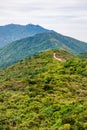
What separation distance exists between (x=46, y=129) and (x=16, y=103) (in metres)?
18.0

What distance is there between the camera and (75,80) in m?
90.4

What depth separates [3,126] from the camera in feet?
176

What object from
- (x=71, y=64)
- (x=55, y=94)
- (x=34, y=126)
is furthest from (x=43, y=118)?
(x=71, y=64)

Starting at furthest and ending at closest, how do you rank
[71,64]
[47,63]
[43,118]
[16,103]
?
[47,63] < [71,64] < [16,103] < [43,118]

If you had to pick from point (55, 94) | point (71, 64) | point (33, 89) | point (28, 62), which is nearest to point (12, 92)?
point (33, 89)

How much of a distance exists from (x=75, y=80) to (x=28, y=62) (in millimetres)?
66373

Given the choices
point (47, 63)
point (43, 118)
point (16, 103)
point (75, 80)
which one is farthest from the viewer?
point (47, 63)

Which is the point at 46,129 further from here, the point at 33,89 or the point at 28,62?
the point at 28,62

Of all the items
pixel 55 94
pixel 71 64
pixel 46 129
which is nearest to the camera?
pixel 46 129

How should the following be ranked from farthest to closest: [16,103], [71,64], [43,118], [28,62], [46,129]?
[28,62] < [71,64] < [16,103] < [43,118] < [46,129]

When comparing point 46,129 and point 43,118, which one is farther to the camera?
point 43,118

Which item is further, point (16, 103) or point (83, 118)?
point (16, 103)

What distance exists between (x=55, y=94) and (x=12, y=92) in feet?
34.0

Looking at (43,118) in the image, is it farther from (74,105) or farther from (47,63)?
(47,63)
